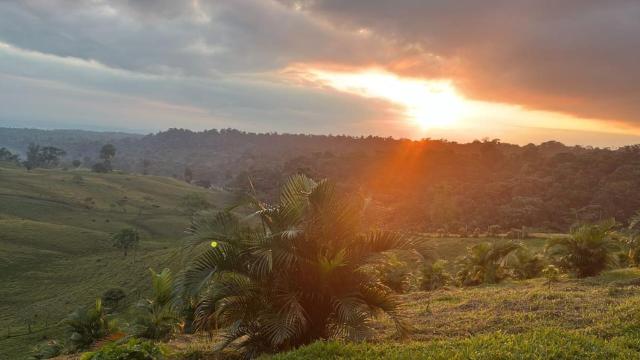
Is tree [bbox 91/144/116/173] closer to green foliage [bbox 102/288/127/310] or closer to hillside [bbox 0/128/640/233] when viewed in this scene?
hillside [bbox 0/128/640/233]

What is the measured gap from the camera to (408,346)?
330 inches

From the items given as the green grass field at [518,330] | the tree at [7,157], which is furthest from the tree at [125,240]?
the tree at [7,157]

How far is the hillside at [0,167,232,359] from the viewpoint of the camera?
47.4 meters

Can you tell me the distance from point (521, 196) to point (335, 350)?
95.6 m

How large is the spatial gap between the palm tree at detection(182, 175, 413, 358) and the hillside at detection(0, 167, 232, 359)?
1.38m

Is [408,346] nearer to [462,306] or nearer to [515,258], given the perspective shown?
[462,306]

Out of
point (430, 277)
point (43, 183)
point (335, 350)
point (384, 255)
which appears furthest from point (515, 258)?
point (43, 183)

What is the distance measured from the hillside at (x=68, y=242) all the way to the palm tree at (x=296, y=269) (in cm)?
138

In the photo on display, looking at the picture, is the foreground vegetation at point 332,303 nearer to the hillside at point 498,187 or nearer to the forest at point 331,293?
the forest at point 331,293

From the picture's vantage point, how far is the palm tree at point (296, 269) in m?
9.34

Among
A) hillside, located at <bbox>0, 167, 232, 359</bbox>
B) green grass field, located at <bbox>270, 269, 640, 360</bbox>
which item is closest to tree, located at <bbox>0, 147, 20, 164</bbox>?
hillside, located at <bbox>0, 167, 232, 359</bbox>

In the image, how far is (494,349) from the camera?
766 cm

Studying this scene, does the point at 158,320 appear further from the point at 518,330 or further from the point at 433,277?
the point at 433,277

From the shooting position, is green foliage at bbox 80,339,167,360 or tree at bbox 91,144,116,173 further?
tree at bbox 91,144,116,173
